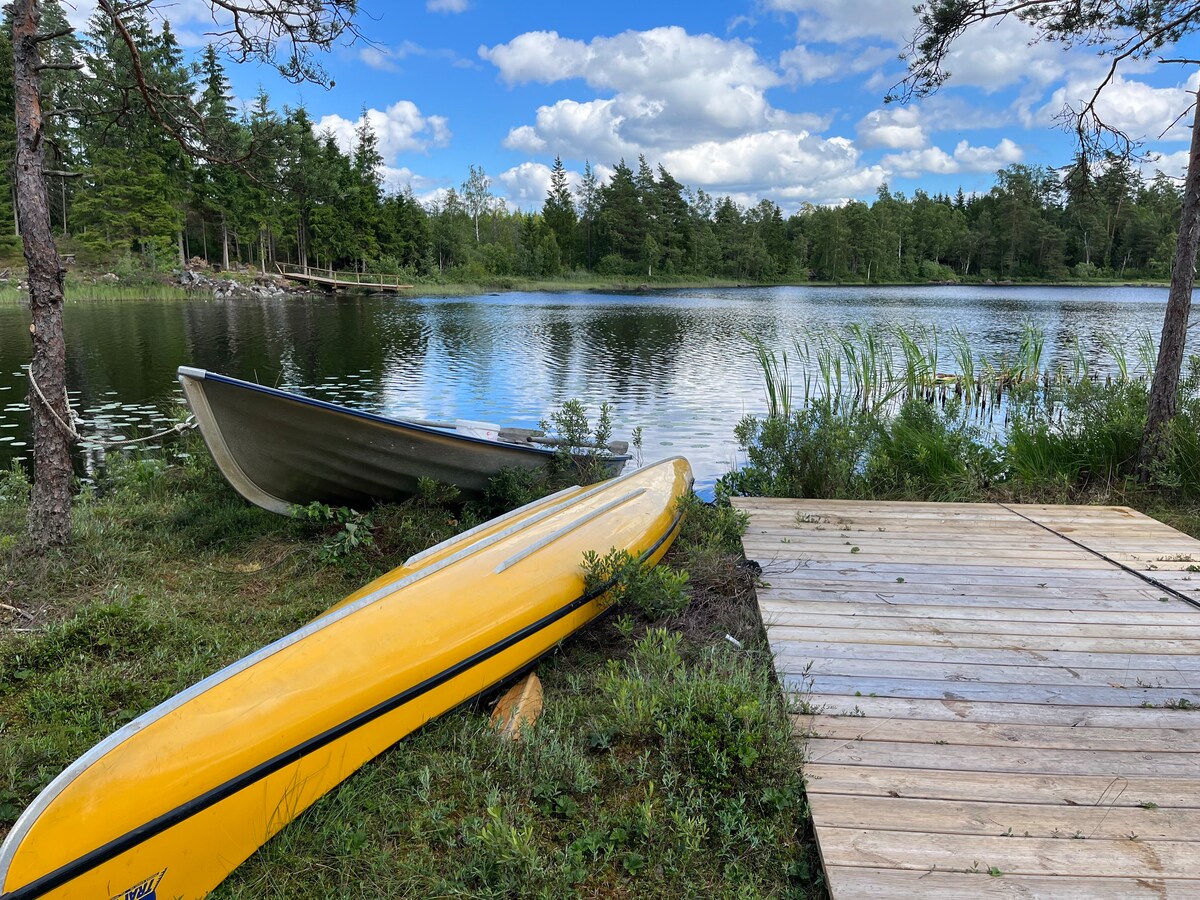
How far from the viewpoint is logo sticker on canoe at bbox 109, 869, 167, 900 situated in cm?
197

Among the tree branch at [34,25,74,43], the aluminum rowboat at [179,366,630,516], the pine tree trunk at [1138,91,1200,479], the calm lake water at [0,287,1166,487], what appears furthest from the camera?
the calm lake water at [0,287,1166,487]

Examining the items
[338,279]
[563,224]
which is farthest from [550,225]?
[338,279]

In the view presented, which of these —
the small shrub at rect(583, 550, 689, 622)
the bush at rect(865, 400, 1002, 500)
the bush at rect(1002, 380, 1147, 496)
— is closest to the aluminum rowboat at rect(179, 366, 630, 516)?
the small shrub at rect(583, 550, 689, 622)

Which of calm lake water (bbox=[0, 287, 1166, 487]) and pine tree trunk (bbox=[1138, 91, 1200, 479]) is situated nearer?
pine tree trunk (bbox=[1138, 91, 1200, 479])

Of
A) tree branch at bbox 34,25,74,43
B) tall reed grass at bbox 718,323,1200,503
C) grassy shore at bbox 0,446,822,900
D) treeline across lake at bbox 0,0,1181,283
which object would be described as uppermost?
treeline across lake at bbox 0,0,1181,283

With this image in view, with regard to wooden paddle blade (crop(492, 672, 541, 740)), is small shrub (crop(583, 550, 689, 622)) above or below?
above

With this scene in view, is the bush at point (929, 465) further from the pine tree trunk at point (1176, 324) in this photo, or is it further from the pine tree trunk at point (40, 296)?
the pine tree trunk at point (40, 296)

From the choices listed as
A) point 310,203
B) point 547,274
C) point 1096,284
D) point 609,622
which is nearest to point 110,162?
point 310,203

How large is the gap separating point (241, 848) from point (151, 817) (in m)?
0.32

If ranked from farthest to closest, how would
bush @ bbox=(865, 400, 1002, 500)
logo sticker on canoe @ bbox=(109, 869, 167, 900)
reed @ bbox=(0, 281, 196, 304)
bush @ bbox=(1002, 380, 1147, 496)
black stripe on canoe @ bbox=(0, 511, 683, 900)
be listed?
reed @ bbox=(0, 281, 196, 304), bush @ bbox=(1002, 380, 1147, 496), bush @ bbox=(865, 400, 1002, 500), logo sticker on canoe @ bbox=(109, 869, 167, 900), black stripe on canoe @ bbox=(0, 511, 683, 900)

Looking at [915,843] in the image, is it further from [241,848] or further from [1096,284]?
[1096,284]

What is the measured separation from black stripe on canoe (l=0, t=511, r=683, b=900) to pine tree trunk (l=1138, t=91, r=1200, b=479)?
5537 mm

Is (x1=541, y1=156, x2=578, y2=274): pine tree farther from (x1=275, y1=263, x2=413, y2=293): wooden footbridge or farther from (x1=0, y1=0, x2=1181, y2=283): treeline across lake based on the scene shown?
(x1=275, y1=263, x2=413, y2=293): wooden footbridge

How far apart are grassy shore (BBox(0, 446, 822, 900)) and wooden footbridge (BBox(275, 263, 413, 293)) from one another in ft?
169
